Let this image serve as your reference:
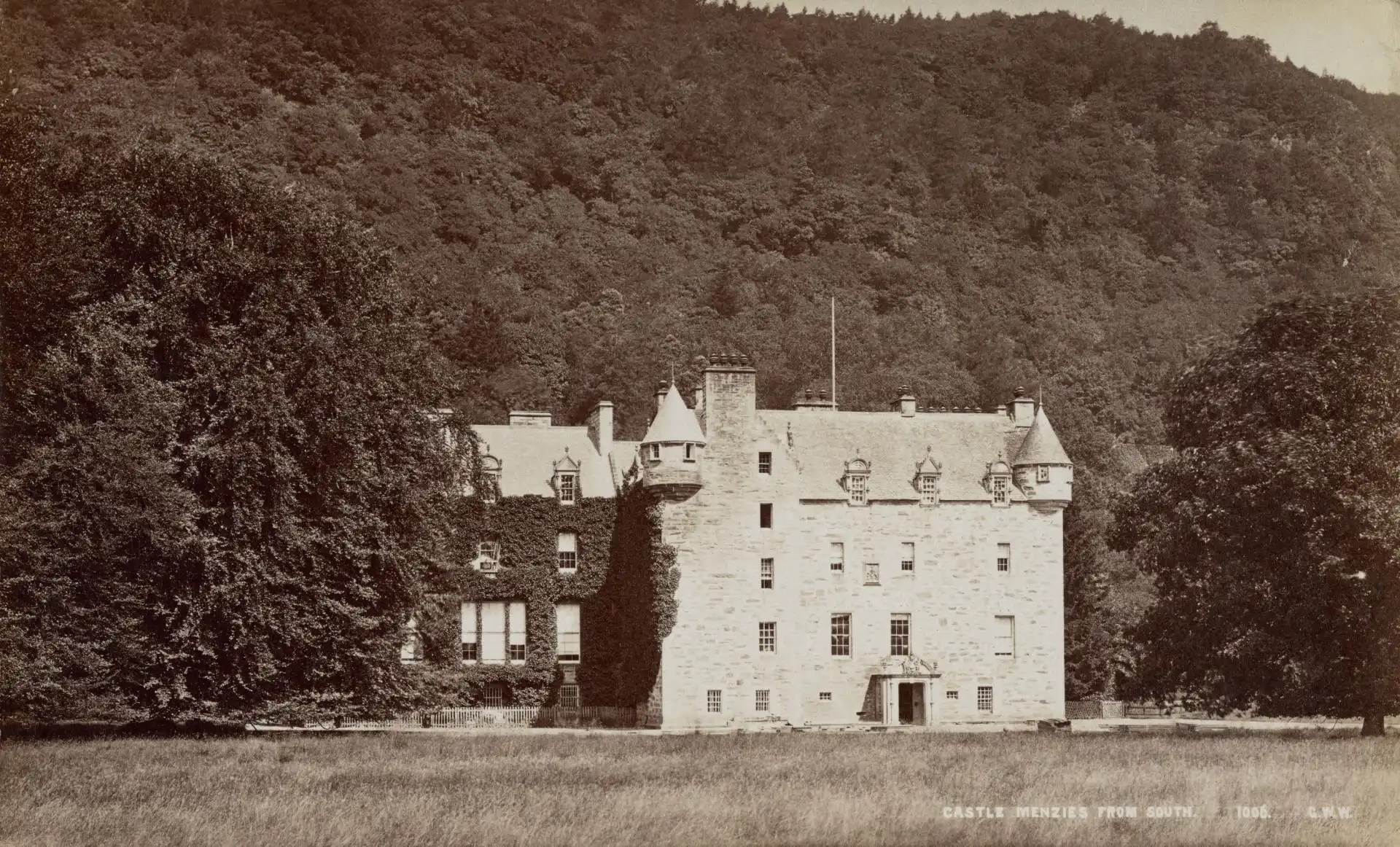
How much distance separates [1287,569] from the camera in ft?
122

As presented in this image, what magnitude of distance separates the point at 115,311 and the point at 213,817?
13593 millimetres

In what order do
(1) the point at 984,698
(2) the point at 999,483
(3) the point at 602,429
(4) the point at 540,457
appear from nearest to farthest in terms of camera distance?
(1) the point at 984,698 → (2) the point at 999,483 → (4) the point at 540,457 → (3) the point at 602,429

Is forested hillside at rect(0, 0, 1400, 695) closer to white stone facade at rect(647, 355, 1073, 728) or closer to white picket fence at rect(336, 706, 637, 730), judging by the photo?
white stone facade at rect(647, 355, 1073, 728)

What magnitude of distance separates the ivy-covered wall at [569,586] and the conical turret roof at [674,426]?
69.9 inches

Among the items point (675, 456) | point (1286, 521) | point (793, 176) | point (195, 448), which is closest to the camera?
point (195, 448)

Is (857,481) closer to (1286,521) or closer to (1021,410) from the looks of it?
(1021,410)

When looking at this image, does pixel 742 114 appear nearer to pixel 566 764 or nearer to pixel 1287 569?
pixel 1287 569

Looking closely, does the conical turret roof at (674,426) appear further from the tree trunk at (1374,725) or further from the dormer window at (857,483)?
the tree trunk at (1374,725)

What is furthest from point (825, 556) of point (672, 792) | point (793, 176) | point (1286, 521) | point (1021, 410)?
point (793, 176)

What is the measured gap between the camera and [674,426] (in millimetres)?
47531

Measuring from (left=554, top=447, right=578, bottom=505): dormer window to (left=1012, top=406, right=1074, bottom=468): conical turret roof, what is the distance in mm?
13607

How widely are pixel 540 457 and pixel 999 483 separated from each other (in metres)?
14.1

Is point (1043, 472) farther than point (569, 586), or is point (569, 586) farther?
point (1043, 472)

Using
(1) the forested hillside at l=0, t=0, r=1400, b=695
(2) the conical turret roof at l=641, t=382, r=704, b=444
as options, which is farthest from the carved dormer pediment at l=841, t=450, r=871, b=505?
(1) the forested hillside at l=0, t=0, r=1400, b=695
